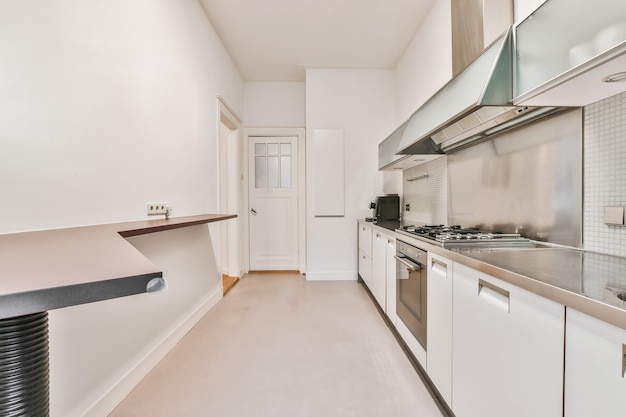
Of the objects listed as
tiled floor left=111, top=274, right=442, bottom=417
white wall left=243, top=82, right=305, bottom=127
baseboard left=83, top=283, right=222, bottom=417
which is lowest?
tiled floor left=111, top=274, right=442, bottom=417

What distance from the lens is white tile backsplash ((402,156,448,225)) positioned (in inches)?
105

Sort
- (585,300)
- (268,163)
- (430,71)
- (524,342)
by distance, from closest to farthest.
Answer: (585,300) < (524,342) < (430,71) < (268,163)

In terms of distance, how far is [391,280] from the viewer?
7.86ft

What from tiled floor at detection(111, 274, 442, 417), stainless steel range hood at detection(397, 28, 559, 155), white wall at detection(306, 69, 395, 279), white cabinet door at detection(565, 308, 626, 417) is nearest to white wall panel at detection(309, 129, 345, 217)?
white wall at detection(306, 69, 395, 279)

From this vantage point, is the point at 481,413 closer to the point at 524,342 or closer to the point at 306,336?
the point at 524,342

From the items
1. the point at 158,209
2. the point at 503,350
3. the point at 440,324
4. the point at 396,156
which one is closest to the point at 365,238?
the point at 396,156

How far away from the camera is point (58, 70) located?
128cm

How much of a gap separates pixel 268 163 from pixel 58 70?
340 centimetres

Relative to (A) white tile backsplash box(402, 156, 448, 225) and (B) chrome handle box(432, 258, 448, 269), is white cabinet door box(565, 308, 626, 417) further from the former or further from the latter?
(A) white tile backsplash box(402, 156, 448, 225)

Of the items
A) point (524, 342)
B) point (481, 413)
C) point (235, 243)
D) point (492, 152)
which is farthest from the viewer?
point (235, 243)

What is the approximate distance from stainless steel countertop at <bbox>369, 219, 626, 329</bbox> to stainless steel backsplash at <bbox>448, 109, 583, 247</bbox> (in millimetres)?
191

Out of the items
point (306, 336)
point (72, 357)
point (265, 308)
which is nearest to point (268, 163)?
point (265, 308)

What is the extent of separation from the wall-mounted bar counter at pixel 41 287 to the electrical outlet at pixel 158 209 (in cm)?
96

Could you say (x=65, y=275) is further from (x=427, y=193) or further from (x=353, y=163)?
(x=353, y=163)
